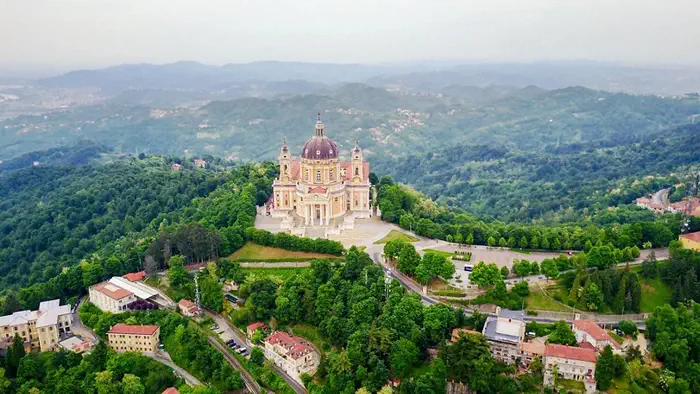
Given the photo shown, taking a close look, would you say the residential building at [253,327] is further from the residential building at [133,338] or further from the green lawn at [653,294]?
the green lawn at [653,294]

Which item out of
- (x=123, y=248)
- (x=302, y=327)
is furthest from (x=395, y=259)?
(x=123, y=248)

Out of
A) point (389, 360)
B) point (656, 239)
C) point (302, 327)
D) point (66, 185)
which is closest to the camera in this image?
point (389, 360)

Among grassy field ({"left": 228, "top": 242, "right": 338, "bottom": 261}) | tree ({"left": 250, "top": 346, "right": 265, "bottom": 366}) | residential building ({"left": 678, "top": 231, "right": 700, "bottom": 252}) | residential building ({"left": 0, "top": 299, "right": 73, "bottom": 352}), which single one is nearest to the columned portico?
grassy field ({"left": 228, "top": 242, "right": 338, "bottom": 261})

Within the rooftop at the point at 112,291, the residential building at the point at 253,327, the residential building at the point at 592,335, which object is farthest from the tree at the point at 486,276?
the rooftop at the point at 112,291

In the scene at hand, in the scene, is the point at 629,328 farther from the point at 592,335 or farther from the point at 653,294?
the point at 653,294

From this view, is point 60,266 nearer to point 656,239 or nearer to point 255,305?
point 255,305

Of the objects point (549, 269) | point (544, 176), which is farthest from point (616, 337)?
point (544, 176)
